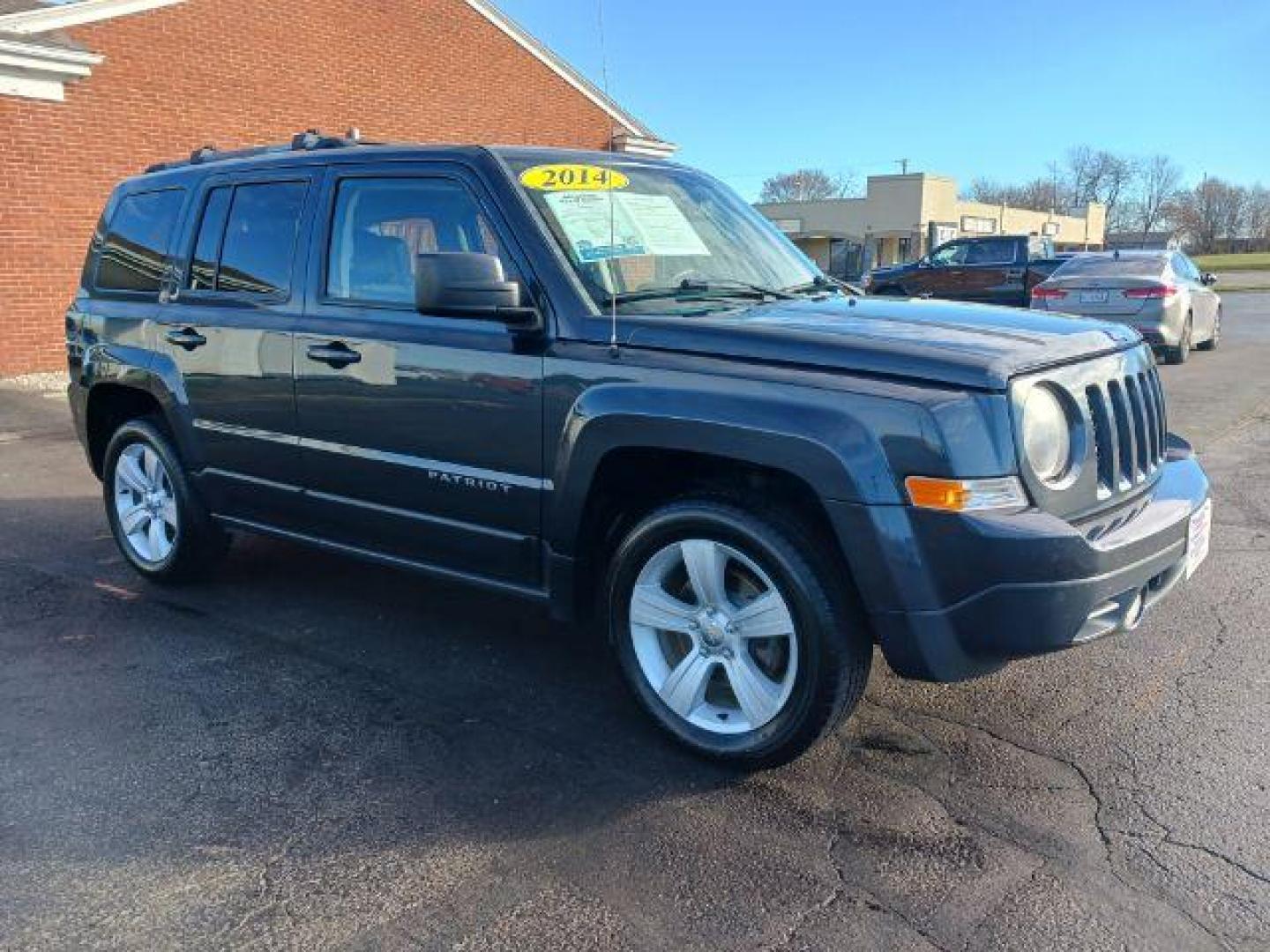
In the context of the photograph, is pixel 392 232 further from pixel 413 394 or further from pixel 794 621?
pixel 794 621

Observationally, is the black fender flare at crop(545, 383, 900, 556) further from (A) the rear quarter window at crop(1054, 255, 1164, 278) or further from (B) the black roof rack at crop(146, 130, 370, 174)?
(A) the rear quarter window at crop(1054, 255, 1164, 278)

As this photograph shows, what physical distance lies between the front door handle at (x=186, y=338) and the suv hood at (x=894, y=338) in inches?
89.9

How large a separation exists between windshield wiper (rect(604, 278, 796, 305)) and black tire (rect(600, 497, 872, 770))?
0.77 metres

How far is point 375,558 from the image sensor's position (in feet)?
14.0

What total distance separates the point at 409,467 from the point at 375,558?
503 millimetres

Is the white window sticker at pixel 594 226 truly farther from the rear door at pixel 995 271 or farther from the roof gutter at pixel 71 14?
the rear door at pixel 995 271

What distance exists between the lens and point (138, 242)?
521 cm

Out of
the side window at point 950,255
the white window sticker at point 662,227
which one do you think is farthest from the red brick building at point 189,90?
the white window sticker at point 662,227

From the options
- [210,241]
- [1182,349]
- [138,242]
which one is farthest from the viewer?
[1182,349]

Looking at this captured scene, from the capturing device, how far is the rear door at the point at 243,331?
439 cm

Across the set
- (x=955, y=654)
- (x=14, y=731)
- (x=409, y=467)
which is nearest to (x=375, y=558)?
(x=409, y=467)

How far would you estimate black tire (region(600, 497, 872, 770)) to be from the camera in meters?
3.08

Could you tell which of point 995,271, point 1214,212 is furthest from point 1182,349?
point 1214,212

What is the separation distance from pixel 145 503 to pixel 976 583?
4229mm
